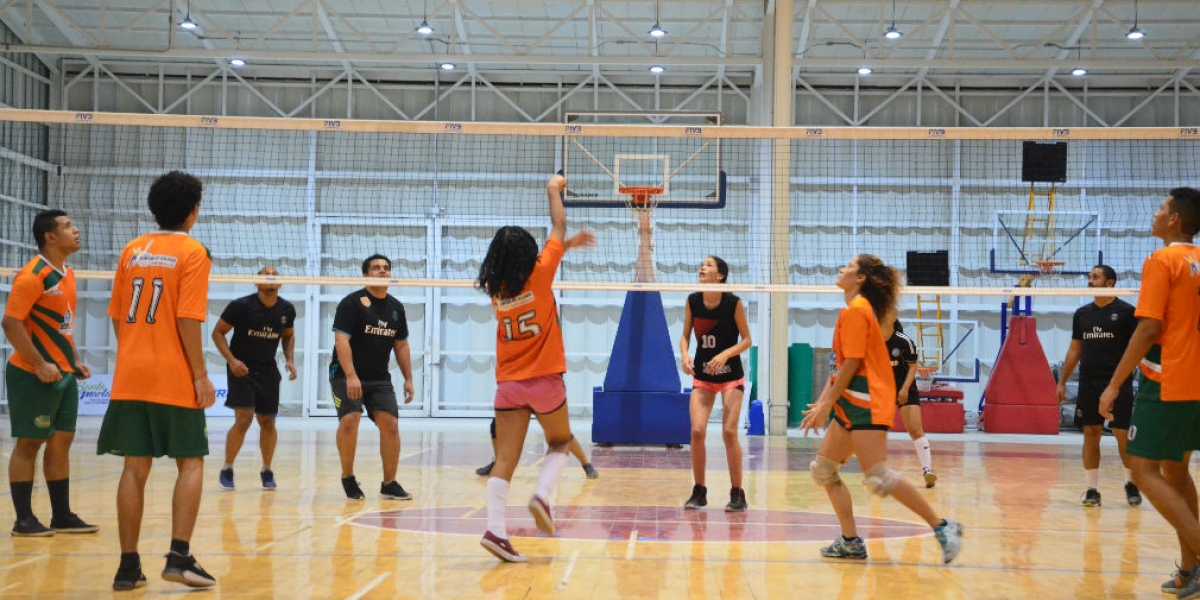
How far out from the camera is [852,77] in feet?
79.4

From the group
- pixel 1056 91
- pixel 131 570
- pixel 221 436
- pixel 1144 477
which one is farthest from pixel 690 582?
pixel 1056 91

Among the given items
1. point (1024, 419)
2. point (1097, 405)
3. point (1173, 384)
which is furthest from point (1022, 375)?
point (1173, 384)

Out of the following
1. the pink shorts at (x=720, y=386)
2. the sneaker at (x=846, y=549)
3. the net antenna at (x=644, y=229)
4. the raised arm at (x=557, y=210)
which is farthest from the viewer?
the net antenna at (x=644, y=229)

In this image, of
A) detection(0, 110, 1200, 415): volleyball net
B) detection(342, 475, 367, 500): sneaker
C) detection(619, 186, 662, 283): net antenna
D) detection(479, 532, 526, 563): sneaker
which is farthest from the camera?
detection(0, 110, 1200, 415): volleyball net

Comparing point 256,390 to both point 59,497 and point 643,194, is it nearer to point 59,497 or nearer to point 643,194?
point 59,497

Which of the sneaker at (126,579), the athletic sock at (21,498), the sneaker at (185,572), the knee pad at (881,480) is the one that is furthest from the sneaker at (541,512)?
the athletic sock at (21,498)

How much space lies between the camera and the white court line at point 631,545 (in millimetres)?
5754

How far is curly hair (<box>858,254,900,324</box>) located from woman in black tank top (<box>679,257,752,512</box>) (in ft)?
6.43

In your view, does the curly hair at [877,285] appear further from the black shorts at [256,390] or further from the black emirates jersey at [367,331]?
the black shorts at [256,390]

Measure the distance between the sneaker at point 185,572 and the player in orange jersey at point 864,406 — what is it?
2.98m

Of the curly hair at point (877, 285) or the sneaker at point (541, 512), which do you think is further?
the curly hair at point (877, 285)

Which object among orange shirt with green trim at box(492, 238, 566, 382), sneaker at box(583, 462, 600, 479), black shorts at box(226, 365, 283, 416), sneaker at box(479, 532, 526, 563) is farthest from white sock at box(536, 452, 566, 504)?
sneaker at box(583, 462, 600, 479)

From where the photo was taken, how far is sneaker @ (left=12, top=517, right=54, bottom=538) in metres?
6.05

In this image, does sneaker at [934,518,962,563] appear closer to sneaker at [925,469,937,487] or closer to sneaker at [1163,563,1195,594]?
sneaker at [1163,563,1195,594]
